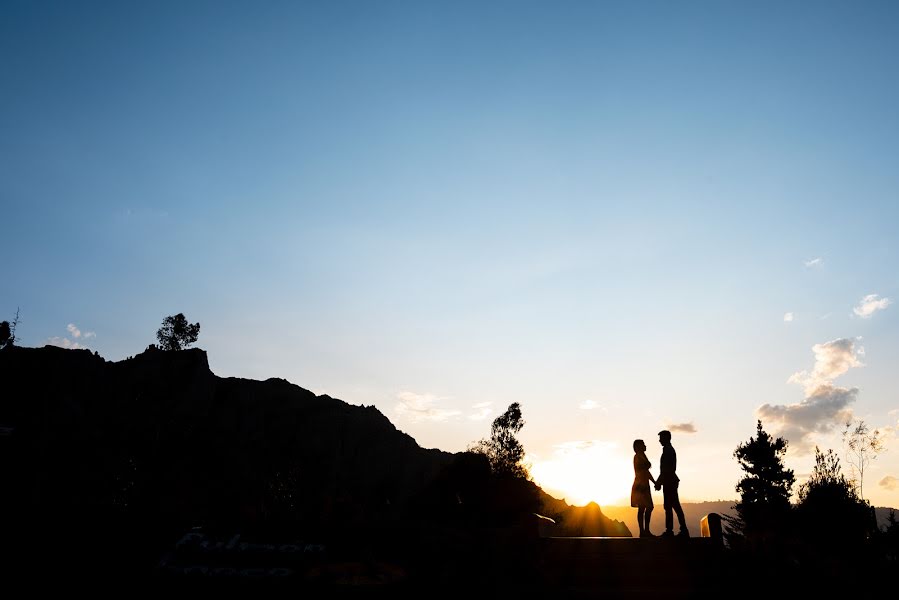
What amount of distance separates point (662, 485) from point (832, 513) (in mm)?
33905

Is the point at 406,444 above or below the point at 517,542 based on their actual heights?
above

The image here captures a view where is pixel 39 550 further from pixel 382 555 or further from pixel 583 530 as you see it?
pixel 583 530

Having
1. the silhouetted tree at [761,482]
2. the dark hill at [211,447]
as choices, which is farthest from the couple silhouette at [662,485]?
the silhouetted tree at [761,482]

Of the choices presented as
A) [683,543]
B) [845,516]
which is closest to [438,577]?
[683,543]

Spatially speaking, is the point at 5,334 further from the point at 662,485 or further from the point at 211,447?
the point at 662,485

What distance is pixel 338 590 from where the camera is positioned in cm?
1028

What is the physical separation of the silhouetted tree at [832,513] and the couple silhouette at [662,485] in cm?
2975

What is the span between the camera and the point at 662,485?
14.1 meters

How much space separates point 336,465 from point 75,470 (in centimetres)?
2875

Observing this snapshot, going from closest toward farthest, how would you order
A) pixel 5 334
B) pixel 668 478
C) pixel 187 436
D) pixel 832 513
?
pixel 668 478 → pixel 832 513 → pixel 187 436 → pixel 5 334

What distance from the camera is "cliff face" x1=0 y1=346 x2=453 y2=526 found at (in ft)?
179

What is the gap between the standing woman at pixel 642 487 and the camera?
1452 cm

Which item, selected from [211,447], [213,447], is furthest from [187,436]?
[213,447]

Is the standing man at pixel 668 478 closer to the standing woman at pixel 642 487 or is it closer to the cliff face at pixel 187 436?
the standing woman at pixel 642 487
